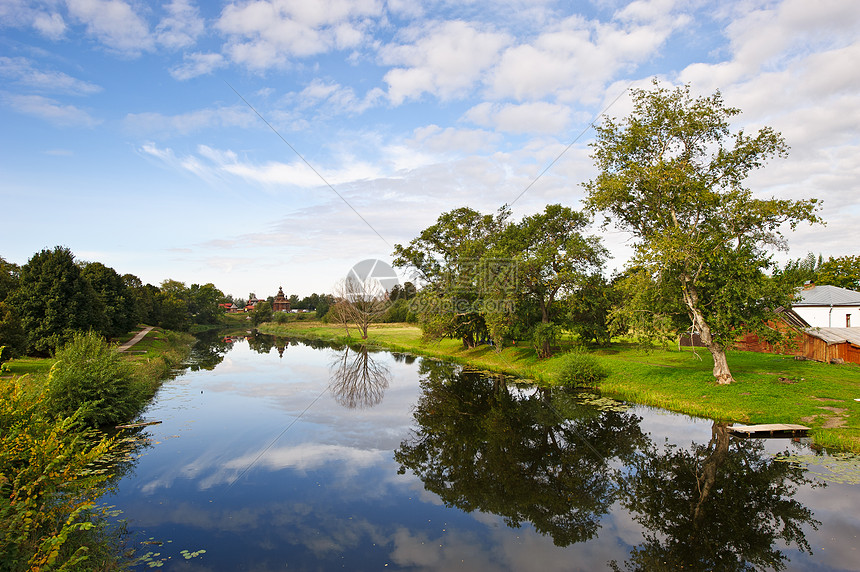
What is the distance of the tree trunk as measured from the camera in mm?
20688

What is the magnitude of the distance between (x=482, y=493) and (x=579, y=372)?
1526 cm

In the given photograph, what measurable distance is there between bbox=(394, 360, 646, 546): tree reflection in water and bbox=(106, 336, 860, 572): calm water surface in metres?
0.07

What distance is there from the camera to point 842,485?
11.4m

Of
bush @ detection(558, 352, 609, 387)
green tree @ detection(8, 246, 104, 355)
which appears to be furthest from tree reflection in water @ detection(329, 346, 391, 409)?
green tree @ detection(8, 246, 104, 355)

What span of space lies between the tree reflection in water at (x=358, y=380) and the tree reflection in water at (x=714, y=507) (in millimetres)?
14757

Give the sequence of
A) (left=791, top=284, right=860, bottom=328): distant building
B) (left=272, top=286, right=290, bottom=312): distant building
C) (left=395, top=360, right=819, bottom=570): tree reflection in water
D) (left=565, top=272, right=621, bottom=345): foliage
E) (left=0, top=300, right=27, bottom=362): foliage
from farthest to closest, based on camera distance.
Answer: (left=272, top=286, right=290, bottom=312): distant building, (left=791, top=284, right=860, bottom=328): distant building, (left=565, top=272, right=621, bottom=345): foliage, (left=0, top=300, right=27, bottom=362): foliage, (left=395, top=360, right=819, bottom=570): tree reflection in water

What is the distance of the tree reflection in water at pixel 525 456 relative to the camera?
36.7 feet

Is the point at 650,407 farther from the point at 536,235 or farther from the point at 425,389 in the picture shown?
the point at 536,235

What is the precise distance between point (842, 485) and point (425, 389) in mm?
19472

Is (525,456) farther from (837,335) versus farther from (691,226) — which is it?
(837,335)

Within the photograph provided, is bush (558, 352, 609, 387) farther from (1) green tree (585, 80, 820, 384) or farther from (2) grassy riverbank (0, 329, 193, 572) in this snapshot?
(2) grassy riverbank (0, 329, 193, 572)
